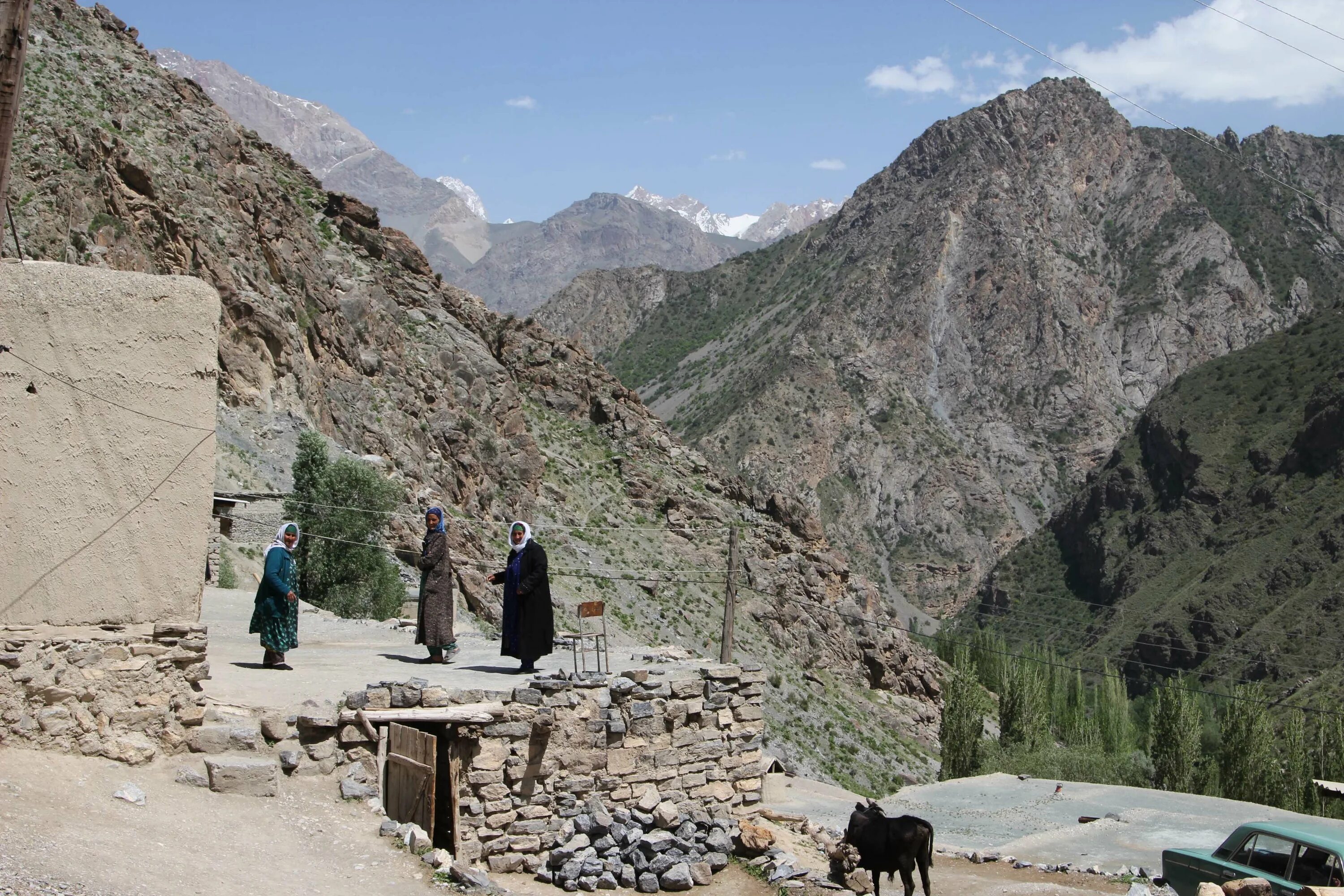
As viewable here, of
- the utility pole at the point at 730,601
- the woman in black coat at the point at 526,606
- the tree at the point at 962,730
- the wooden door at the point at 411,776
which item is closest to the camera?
the wooden door at the point at 411,776

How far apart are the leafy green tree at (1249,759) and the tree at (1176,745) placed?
1.28 metres

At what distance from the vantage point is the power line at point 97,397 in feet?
30.2

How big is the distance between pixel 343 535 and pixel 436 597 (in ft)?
45.8

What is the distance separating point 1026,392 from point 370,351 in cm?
12869

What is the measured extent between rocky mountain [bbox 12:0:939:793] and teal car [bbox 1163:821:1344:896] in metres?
21.1

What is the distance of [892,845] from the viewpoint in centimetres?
1112

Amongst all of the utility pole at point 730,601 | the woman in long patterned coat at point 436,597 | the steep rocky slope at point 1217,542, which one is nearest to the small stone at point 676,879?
the woman in long patterned coat at point 436,597

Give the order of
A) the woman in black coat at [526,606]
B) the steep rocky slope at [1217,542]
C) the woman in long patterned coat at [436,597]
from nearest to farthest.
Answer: the woman in black coat at [526,606] < the woman in long patterned coat at [436,597] < the steep rocky slope at [1217,542]

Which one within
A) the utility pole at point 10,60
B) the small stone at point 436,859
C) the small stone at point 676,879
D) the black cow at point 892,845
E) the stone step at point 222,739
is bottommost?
the small stone at point 676,879

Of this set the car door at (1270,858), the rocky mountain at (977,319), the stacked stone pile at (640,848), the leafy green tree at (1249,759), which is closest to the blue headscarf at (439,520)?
the stacked stone pile at (640,848)

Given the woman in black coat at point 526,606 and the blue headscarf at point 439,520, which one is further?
the blue headscarf at point 439,520

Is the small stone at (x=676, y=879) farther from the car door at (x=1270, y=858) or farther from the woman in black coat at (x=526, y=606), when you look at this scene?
the car door at (x=1270, y=858)

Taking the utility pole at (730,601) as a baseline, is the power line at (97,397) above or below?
A: above

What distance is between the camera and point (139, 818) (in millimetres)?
8555
